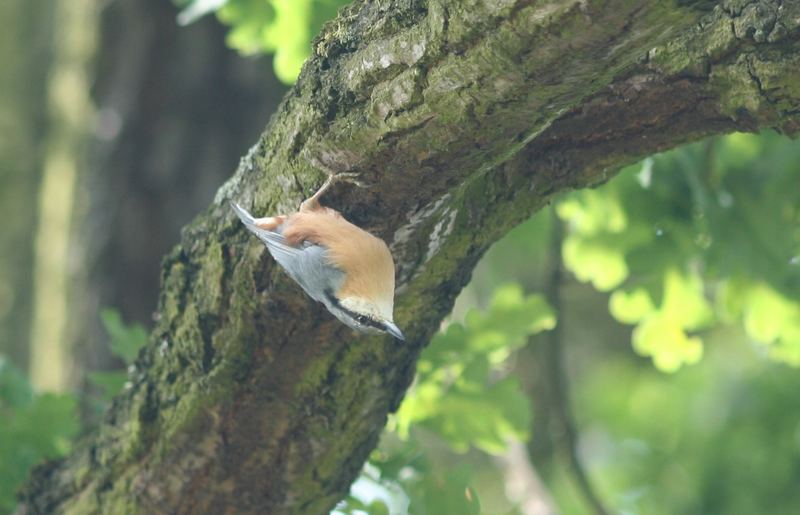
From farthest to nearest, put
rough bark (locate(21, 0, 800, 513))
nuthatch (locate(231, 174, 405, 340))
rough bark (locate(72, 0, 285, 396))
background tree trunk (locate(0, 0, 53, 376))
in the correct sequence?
background tree trunk (locate(0, 0, 53, 376)), rough bark (locate(72, 0, 285, 396)), nuthatch (locate(231, 174, 405, 340)), rough bark (locate(21, 0, 800, 513))

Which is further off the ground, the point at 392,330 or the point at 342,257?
the point at 342,257

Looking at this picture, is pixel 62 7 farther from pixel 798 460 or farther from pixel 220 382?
pixel 798 460

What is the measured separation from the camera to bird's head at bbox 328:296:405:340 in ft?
7.43

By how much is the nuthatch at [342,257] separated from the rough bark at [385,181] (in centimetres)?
4

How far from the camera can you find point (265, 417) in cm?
255

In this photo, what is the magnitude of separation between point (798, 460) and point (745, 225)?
183 cm

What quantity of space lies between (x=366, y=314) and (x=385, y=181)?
0.32 m

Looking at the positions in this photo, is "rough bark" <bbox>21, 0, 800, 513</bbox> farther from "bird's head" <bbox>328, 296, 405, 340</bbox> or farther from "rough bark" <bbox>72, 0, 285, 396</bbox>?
"rough bark" <bbox>72, 0, 285, 396</bbox>

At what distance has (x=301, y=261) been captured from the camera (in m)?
2.26

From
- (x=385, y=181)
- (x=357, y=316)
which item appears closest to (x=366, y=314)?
(x=357, y=316)

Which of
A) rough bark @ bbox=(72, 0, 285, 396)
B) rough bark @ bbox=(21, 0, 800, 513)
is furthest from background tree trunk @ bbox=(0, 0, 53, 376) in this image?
rough bark @ bbox=(21, 0, 800, 513)

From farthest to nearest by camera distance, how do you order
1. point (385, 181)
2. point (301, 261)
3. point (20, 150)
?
point (20, 150)
point (301, 261)
point (385, 181)

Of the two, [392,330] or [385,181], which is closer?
[385,181]

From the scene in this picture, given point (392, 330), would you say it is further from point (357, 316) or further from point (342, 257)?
point (342, 257)
